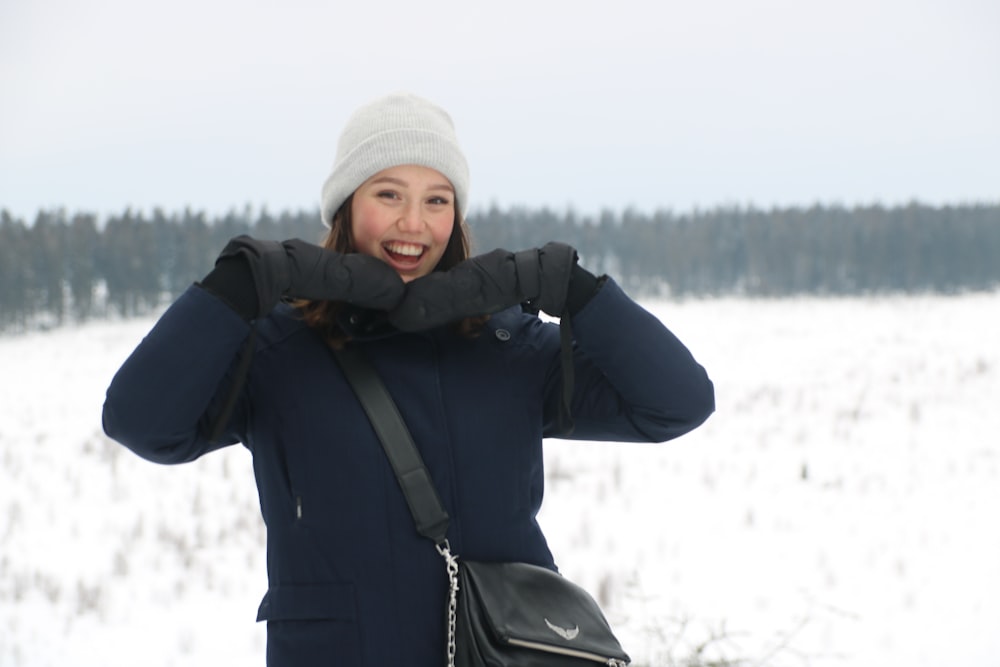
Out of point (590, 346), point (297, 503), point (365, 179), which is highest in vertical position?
point (365, 179)

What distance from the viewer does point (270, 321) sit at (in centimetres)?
158

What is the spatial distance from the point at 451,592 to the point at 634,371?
52cm

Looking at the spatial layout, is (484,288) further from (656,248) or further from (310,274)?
(656,248)

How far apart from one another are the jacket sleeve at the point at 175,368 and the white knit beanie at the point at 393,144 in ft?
1.39

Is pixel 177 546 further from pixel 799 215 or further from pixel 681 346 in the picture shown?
pixel 799 215

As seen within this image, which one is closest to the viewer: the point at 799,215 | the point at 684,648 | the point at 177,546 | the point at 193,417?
the point at 193,417

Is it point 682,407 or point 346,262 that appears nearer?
point 346,262

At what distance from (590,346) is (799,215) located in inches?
2524

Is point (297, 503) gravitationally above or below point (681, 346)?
below

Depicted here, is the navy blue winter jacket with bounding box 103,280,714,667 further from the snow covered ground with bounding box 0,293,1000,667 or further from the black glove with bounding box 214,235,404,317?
the snow covered ground with bounding box 0,293,1000,667

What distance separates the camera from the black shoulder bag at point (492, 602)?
4.53ft

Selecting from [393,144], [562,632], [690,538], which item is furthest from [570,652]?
[690,538]

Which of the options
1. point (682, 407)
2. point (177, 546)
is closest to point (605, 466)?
point (177, 546)

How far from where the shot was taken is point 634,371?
1.57 m
